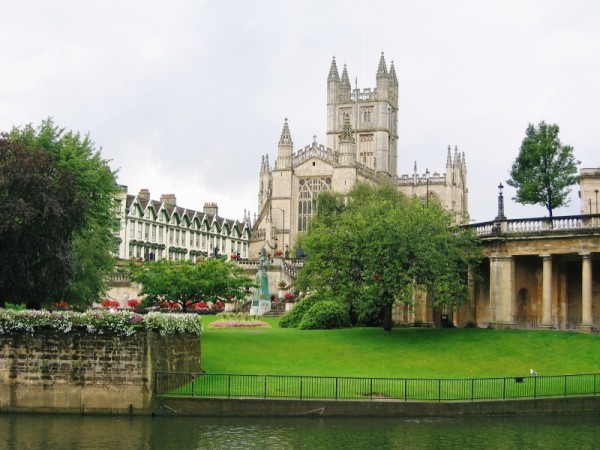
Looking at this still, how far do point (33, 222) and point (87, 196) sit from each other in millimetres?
15496

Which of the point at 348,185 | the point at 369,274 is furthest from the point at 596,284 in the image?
the point at 348,185

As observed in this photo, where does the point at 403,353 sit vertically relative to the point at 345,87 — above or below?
below

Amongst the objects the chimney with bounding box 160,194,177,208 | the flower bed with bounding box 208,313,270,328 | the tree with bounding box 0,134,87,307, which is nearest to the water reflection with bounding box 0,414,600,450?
the tree with bounding box 0,134,87,307

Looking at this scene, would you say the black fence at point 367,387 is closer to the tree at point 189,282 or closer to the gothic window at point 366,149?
the tree at point 189,282

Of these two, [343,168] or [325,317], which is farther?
[343,168]

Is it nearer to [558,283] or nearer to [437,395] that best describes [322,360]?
[437,395]

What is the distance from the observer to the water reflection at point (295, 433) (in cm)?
2994

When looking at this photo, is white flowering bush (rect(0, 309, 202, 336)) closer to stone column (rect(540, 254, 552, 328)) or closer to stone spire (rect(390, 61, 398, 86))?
stone column (rect(540, 254, 552, 328))

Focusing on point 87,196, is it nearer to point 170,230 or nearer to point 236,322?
point 236,322

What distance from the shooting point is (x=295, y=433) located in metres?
31.9

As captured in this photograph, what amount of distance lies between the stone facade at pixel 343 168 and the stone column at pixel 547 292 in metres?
75.1

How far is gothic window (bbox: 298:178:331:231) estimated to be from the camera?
439ft

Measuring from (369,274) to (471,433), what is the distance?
19718 mm

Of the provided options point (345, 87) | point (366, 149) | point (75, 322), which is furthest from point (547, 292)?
point (345, 87)
